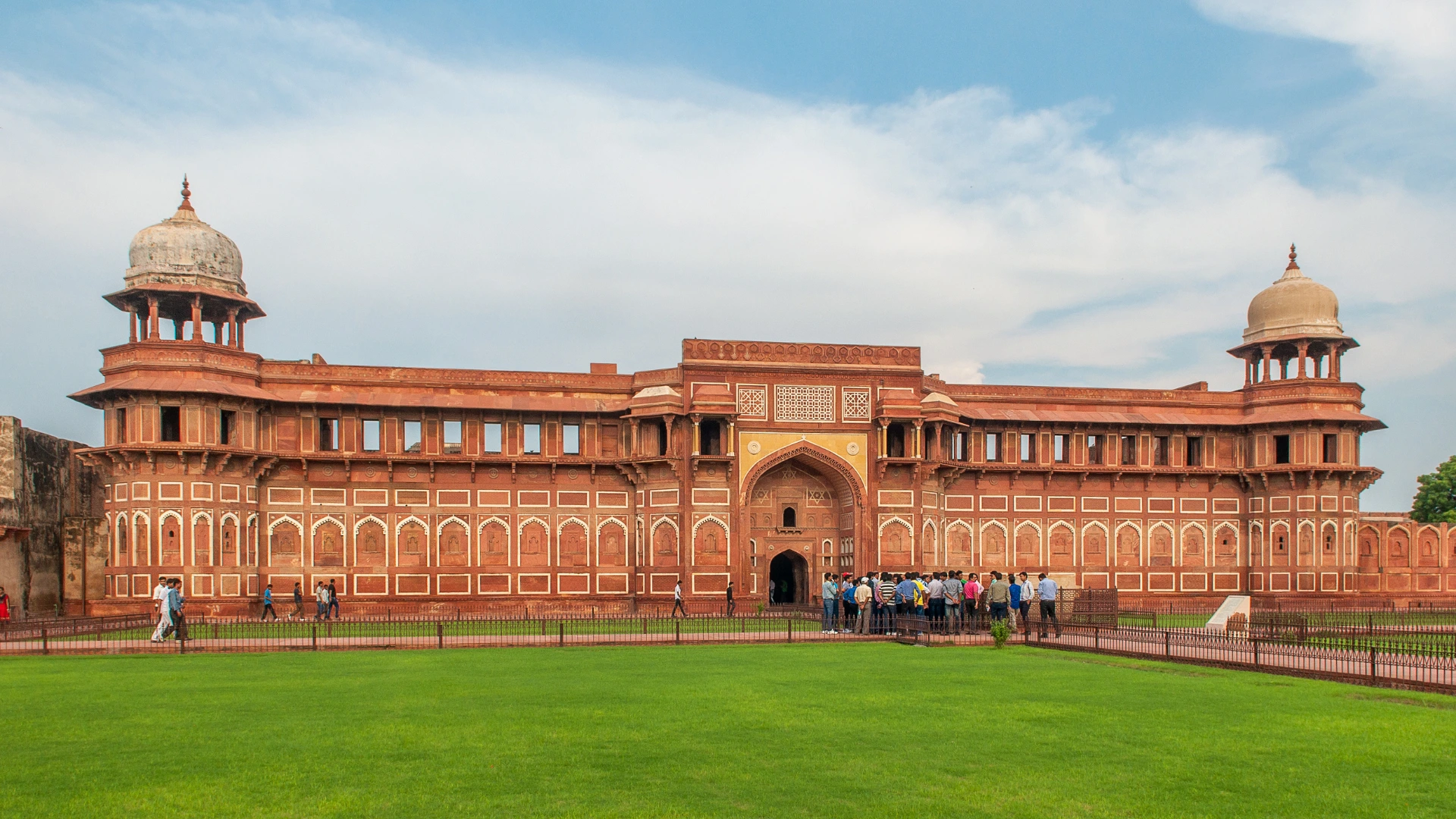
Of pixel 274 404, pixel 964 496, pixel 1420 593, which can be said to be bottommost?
pixel 1420 593

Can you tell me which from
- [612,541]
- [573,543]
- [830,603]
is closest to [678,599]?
[830,603]

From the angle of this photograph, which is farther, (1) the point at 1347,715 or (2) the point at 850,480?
(2) the point at 850,480

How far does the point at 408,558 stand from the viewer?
35844 mm

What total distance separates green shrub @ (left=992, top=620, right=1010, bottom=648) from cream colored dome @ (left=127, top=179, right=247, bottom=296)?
23.6 metres

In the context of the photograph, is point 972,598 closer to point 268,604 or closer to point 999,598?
point 999,598

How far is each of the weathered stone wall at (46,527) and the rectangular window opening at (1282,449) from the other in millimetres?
37673

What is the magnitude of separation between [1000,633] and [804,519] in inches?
631

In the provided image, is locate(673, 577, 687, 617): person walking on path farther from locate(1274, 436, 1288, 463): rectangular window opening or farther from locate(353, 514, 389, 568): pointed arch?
locate(1274, 436, 1288, 463): rectangular window opening

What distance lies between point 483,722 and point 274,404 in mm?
25815

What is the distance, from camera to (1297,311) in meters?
39.5

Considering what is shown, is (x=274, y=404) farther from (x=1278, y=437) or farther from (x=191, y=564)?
(x=1278, y=437)

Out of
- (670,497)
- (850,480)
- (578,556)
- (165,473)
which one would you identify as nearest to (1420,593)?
(850,480)

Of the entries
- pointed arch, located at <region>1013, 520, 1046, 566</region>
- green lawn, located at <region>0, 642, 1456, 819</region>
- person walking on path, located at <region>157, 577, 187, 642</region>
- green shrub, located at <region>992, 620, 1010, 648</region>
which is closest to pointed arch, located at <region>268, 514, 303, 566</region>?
person walking on path, located at <region>157, 577, 187, 642</region>

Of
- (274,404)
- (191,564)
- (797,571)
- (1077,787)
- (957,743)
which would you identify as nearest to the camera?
(1077,787)
